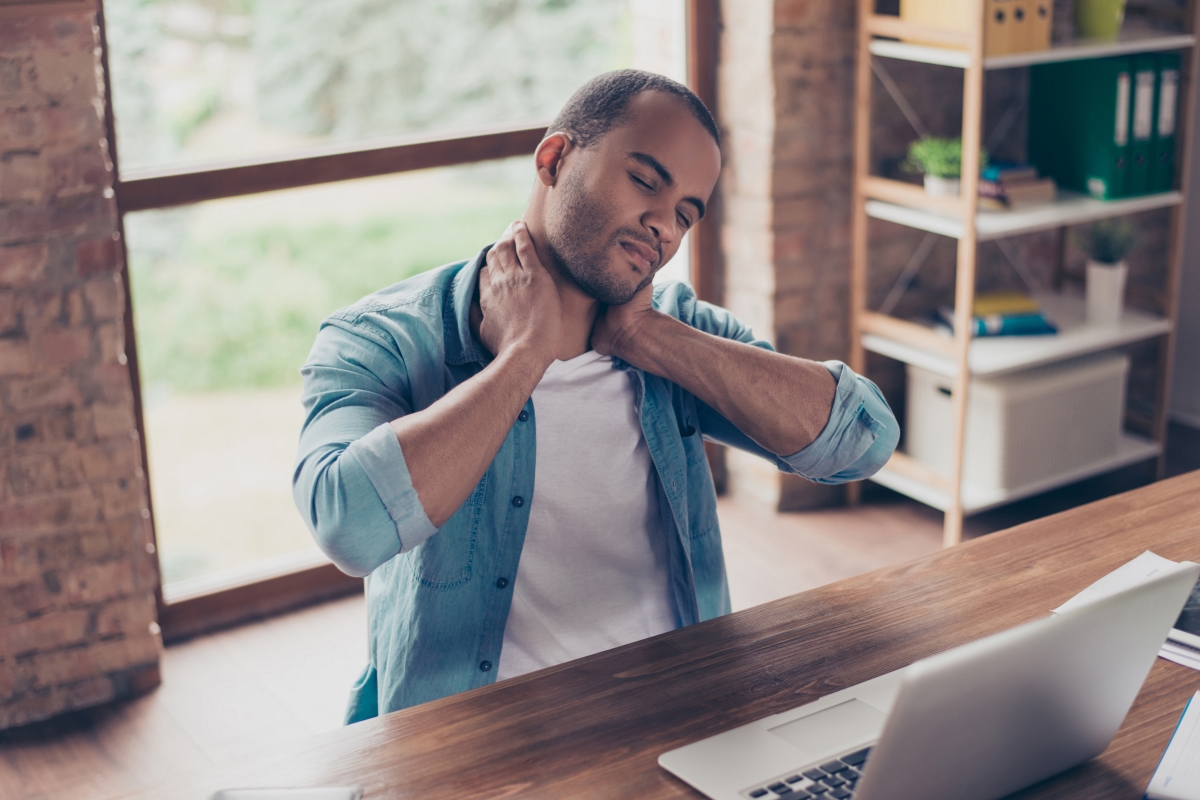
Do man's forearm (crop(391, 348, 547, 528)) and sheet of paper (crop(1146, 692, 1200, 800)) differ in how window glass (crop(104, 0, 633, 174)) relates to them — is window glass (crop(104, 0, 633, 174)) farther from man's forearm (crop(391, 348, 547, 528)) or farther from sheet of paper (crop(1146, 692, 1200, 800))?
sheet of paper (crop(1146, 692, 1200, 800))

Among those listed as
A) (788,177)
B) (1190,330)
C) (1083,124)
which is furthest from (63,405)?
(1190,330)

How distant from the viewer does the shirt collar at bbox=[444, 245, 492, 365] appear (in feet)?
4.89

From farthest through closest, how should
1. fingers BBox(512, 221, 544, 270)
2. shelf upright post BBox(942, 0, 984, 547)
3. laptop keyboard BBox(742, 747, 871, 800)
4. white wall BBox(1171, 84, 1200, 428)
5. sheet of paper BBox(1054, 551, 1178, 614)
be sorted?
white wall BBox(1171, 84, 1200, 428) < shelf upright post BBox(942, 0, 984, 547) < fingers BBox(512, 221, 544, 270) < sheet of paper BBox(1054, 551, 1178, 614) < laptop keyboard BBox(742, 747, 871, 800)

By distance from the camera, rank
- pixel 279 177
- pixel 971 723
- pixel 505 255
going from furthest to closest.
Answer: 1. pixel 279 177
2. pixel 505 255
3. pixel 971 723

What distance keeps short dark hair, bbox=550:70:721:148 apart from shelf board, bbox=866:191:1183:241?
1.55 meters

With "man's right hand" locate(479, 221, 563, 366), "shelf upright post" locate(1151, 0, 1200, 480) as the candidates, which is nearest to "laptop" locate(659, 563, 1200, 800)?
"man's right hand" locate(479, 221, 563, 366)

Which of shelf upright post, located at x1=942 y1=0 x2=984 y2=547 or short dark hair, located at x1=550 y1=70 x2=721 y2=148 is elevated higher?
short dark hair, located at x1=550 y1=70 x2=721 y2=148

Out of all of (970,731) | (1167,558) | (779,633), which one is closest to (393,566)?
(779,633)

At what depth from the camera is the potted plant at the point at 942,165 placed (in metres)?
2.91

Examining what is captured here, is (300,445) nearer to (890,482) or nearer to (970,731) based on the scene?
(970,731)

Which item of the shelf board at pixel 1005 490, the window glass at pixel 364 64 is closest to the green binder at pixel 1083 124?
the shelf board at pixel 1005 490

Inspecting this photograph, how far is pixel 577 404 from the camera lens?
5.05 ft

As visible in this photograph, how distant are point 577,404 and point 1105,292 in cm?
212

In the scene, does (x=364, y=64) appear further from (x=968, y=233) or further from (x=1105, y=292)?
(x=1105, y=292)
